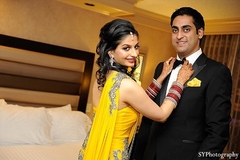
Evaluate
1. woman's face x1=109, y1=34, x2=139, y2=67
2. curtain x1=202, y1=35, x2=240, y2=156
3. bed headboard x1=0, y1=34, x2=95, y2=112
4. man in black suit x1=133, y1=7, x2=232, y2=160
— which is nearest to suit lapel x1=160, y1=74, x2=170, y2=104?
man in black suit x1=133, y1=7, x2=232, y2=160

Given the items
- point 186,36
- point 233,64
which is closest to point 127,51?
point 186,36

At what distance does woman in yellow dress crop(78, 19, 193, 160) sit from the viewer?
147cm

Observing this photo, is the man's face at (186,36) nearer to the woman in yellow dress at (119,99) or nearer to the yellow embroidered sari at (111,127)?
the woman in yellow dress at (119,99)

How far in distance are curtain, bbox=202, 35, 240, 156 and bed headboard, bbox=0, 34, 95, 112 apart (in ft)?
6.78

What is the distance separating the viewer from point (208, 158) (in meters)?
1.42

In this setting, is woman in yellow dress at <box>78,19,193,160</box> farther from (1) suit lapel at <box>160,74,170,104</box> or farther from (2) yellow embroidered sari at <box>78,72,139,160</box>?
(1) suit lapel at <box>160,74,170,104</box>

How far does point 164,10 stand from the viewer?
13.3 feet

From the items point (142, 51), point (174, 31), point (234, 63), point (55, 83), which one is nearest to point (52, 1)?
point (55, 83)

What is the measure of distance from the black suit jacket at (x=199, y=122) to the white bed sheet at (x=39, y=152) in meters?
1.35

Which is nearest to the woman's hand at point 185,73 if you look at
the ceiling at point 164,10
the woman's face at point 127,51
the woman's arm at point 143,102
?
the woman's arm at point 143,102

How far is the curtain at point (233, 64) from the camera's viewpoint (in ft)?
13.2

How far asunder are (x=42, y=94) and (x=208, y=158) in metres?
2.56

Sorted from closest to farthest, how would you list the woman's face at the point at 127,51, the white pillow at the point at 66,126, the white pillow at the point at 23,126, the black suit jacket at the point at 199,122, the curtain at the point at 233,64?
the black suit jacket at the point at 199,122 → the woman's face at the point at 127,51 → the white pillow at the point at 23,126 → the white pillow at the point at 66,126 → the curtain at the point at 233,64

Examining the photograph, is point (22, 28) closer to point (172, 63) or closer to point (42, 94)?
point (42, 94)
